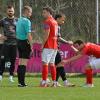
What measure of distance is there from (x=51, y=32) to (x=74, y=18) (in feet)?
24.1

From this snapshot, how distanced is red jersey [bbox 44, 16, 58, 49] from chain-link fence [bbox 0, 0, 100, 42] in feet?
21.5

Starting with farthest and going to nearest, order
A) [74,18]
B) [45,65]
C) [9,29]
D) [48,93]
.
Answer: [74,18] < [9,29] < [45,65] < [48,93]

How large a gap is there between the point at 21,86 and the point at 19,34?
113 cm

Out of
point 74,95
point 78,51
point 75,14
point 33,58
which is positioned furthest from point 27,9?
point 75,14

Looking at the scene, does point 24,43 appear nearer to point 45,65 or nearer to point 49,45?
point 49,45

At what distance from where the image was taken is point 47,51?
1259 centimetres

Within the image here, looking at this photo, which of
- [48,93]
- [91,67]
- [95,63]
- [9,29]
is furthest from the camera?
[9,29]

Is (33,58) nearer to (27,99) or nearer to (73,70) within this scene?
(73,70)

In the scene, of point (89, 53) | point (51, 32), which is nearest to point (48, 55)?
point (51, 32)

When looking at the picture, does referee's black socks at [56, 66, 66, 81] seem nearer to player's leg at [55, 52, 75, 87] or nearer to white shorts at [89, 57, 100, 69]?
player's leg at [55, 52, 75, 87]

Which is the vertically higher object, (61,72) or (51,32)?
(51,32)

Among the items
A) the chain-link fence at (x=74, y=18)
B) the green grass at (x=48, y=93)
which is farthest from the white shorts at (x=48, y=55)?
the chain-link fence at (x=74, y=18)

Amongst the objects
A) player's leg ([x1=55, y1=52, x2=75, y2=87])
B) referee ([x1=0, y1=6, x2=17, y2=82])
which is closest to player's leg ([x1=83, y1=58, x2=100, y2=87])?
player's leg ([x1=55, y1=52, x2=75, y2=87])

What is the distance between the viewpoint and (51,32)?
12.6 meters
